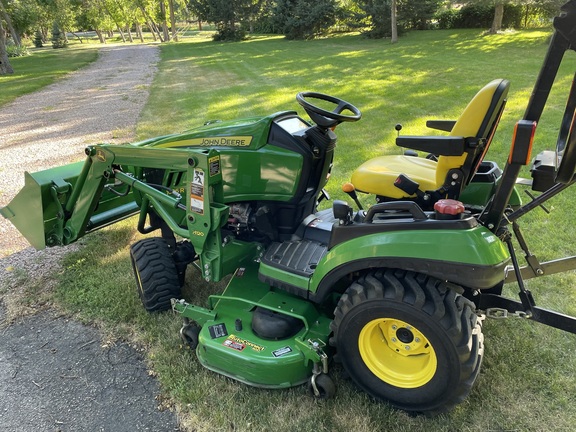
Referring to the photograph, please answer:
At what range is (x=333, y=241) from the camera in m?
2.35

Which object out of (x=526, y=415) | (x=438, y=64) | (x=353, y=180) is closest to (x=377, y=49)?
(x=438, y=64)

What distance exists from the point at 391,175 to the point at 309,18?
26.7 meters

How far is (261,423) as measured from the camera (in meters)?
2.28

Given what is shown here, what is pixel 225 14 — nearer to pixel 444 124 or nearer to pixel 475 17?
pixel 475 17

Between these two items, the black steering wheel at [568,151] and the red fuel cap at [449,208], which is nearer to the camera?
the black steering wheel at [568,151]

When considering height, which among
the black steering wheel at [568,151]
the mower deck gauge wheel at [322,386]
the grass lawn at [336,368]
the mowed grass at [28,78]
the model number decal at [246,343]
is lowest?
the grass lawn at [336,368]

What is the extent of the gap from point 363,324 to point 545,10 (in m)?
24.1

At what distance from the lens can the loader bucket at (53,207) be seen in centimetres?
331

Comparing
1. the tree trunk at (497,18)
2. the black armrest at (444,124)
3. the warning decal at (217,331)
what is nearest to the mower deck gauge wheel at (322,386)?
the warning decal at (217,331)

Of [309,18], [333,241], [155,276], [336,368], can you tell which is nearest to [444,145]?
[333,241]

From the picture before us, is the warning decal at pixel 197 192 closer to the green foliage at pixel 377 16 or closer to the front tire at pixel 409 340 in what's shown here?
the front tire at pixel 409 340

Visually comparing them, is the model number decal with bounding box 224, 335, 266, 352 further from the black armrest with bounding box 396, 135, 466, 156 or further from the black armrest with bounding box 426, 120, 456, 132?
the black armrest with bounding box 426, 120, 456, 132

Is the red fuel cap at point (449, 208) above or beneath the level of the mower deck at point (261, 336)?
above

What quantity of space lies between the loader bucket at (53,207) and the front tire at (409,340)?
6.92ft
